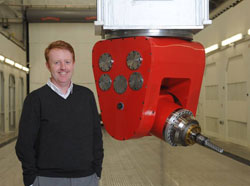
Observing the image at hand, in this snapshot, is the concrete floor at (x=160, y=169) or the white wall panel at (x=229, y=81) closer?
the concrete floor at (x=160, y=169)

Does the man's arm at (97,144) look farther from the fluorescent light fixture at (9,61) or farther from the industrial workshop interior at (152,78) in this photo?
the fluorescent light fixture at (9,61)

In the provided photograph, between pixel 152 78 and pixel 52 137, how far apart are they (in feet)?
1.62

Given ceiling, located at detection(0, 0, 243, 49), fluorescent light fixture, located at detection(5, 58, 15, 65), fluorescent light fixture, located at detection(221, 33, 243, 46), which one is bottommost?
fluorescent light fixture, located at detection(5, 58, 15, 65)

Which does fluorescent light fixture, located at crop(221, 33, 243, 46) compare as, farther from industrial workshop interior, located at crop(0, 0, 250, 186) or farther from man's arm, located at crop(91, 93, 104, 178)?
man's arm, located at crop(91, 93, 104, 178)

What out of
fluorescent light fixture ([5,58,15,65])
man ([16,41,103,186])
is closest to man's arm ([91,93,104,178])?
man ([16,41,103,186])

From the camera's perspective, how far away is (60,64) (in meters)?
1.30

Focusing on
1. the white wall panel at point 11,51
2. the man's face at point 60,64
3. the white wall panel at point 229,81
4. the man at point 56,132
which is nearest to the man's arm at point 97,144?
the man at point 56,132

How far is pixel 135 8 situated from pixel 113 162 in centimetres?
404

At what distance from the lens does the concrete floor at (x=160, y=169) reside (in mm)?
3807

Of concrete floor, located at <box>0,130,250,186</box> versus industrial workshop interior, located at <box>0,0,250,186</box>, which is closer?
industrial workshop interior, located at <box>0,0,250,186</box>

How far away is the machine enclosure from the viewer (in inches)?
46.5

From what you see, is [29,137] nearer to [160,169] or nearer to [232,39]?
[160,169]

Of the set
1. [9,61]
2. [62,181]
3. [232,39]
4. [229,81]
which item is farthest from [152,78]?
[9,61]

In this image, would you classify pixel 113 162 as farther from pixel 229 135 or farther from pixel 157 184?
pixel 229 135
